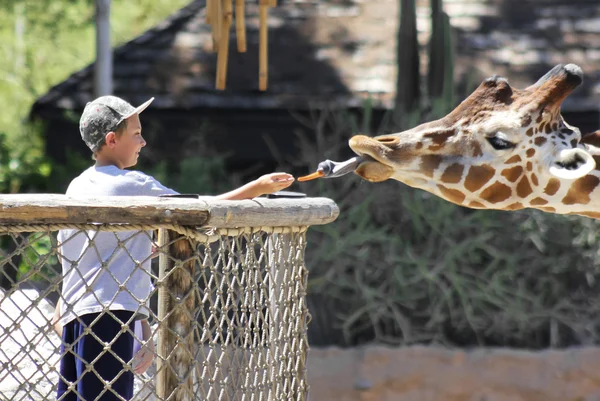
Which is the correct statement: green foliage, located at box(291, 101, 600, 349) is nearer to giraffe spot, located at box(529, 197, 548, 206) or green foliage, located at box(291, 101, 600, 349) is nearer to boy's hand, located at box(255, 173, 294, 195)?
giraffe spot, located at box(529, 197, 548, 206)

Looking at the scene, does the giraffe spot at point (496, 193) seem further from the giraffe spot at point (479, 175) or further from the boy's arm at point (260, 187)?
the boy's arm at point (260, 187)

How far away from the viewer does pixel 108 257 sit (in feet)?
9.25

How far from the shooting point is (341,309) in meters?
7.20

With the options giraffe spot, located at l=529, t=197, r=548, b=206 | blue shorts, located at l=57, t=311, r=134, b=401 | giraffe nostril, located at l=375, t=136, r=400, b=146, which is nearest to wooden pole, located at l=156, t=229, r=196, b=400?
blue shorts, located at l=57, t=311, r=134, b=401

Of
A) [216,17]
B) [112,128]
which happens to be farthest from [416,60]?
[112,128]

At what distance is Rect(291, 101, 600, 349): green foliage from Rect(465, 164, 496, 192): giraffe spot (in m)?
3.73

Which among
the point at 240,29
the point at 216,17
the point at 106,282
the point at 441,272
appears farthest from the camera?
the point at 441,272

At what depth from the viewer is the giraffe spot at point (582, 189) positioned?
3.16m

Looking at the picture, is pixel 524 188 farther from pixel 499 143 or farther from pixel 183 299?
pixel 183 299

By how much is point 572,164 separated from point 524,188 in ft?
0.68

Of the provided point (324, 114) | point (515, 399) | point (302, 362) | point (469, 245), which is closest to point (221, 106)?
point (324, 114)

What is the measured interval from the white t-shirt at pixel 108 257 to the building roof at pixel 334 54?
16.1ft

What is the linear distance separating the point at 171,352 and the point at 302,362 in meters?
0.87

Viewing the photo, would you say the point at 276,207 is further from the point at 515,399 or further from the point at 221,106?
the point at 221,106
